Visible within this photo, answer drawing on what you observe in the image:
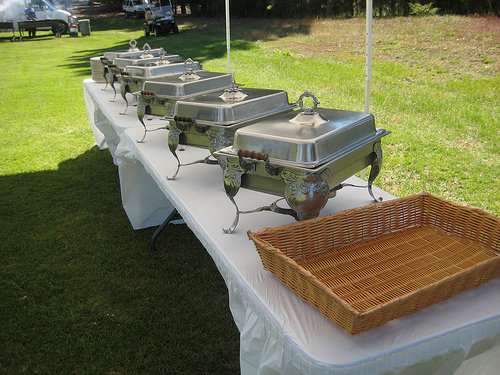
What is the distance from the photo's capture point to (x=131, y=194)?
226cm

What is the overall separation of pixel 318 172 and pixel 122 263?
4.64 feet

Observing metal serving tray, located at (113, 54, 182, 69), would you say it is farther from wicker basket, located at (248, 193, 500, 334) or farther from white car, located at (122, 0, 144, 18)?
white car, located at (122, 0, 144, 18)

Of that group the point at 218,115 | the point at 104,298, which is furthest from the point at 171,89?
the point at 104,298

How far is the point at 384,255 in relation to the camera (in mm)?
983

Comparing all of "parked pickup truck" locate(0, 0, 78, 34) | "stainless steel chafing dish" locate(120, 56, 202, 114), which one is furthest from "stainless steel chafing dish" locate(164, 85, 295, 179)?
"parked pickup truck" locate(0, 0, 78, 34)

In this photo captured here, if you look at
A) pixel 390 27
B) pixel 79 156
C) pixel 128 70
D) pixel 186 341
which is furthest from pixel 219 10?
pixel 186 341

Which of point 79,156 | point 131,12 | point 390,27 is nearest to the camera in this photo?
point 79,156

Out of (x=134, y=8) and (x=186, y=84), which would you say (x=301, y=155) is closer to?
(x=186, y=84)

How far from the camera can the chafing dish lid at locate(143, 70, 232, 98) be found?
5.74ft

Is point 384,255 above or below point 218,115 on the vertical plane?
below

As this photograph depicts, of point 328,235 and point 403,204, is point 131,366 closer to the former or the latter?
point 328,235

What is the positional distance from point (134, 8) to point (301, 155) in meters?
20.7

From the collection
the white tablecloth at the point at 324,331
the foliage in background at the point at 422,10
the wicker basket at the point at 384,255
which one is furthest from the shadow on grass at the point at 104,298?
the foliage in background at the point at 422,10

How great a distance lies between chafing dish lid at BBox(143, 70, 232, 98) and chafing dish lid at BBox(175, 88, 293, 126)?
0.29 m
